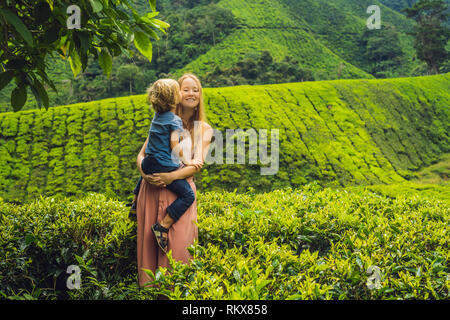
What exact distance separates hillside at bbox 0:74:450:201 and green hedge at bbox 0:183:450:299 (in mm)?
7026

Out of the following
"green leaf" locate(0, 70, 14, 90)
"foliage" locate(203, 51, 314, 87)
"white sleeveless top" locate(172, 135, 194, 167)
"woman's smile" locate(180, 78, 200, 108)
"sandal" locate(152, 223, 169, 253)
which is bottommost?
"sandal" locate(152, 223, 169, 253)

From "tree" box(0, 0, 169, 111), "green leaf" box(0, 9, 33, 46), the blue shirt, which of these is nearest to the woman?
the blue shirt

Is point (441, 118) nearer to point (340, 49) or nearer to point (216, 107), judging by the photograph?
point (216, 107)

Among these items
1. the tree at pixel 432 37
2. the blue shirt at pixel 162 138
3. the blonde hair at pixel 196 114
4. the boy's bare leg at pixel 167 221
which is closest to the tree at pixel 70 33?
the blue shirt at pixel 162 138

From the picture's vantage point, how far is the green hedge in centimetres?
204

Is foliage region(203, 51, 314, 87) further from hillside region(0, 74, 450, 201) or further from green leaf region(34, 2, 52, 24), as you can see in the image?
green leaf region(34, 2, 52, 24)

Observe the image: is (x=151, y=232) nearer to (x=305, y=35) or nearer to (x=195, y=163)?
(x=195, y=163)

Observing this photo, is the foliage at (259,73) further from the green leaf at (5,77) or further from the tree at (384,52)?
the green leaf at (5,77)

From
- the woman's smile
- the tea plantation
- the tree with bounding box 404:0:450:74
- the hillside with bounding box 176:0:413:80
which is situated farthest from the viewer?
the hillside with bounding box 176:0:413:80

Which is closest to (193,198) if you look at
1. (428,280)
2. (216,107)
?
(428,280)

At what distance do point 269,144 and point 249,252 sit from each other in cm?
1132

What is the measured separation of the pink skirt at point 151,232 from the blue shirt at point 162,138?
0.25 meters

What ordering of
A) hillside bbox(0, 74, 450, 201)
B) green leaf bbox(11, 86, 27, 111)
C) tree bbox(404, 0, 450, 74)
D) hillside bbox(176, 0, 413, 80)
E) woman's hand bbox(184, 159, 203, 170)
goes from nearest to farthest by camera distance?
green leaf bbox(11, 86, 27, 111) → woman's hand bbox(184, 159, 203, 170) → hillside bbox(0, 74, 450, 201) → tree bbox(404, 0, 450, 74) → hillside bbox(176, 0, 413, 80)
